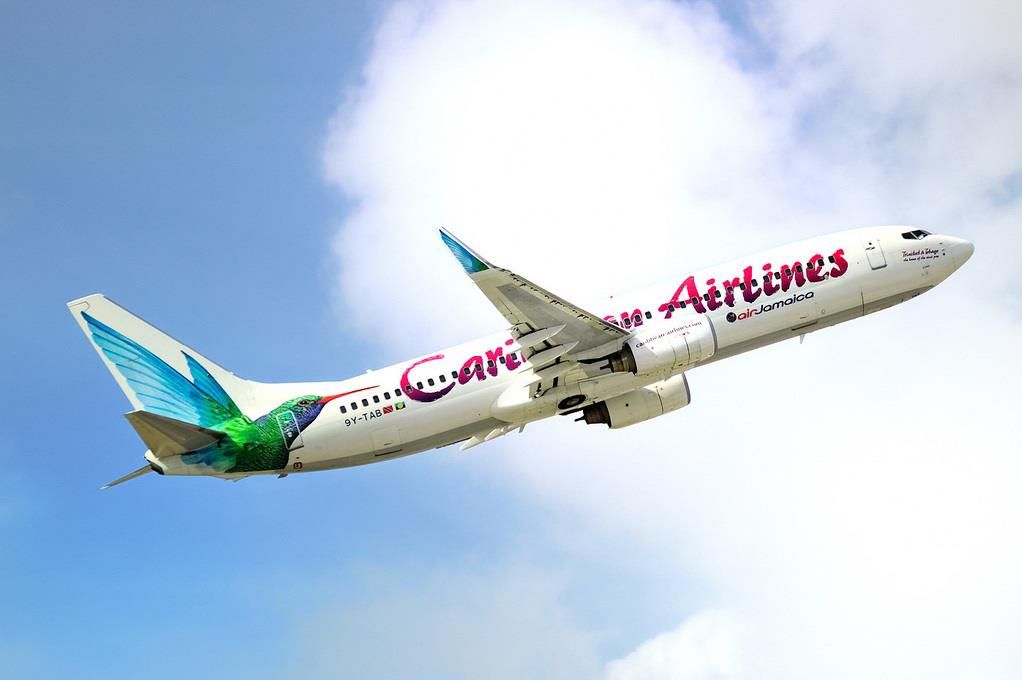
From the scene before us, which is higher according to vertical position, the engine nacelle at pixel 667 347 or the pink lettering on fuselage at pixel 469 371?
the pink lettering on fuselage at pixel 469 371

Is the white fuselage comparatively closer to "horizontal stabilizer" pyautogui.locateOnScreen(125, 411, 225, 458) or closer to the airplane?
the airplane

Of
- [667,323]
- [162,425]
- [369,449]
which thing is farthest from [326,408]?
[667,323]

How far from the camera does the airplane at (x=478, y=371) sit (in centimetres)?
4275

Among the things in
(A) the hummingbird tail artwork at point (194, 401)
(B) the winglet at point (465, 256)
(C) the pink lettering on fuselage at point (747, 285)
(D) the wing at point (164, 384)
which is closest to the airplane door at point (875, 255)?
(C) the pink lettering on fuselage at point (747, 285)

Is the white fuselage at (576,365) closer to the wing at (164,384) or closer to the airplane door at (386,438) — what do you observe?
the airplane door at (386,438)

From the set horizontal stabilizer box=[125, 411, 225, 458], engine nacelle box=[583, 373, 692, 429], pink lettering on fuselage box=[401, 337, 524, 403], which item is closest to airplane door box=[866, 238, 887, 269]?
engine nacelle box=[583, 373, 692, 429]

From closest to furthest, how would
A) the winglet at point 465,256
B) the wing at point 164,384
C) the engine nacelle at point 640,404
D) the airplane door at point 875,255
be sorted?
the winglet at point 465,256
the wing at point 164,384
the airplane door at point 875,255
the engine nacelle at point 640,404

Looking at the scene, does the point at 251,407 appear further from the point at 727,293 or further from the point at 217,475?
the point at 727,293

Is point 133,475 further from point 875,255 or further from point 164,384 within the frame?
point 875,255

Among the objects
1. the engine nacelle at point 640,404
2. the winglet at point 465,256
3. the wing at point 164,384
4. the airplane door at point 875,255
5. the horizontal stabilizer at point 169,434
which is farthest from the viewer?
the engine nacelle at point 640,404

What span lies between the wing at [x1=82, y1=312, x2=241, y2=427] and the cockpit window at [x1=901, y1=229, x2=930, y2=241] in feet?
93.2

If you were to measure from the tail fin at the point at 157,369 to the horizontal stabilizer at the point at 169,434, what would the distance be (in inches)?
43.3

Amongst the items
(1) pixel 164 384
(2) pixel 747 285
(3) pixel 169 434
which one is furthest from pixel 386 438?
(2) pixel 747 285

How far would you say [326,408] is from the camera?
43.8 meters
